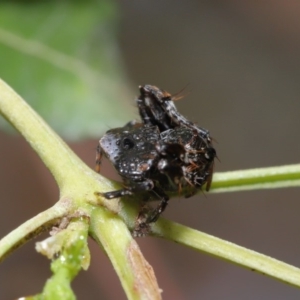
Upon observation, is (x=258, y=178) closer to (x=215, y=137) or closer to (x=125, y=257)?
(x=125, y=257)

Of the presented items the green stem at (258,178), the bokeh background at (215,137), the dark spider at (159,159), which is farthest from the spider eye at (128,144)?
the bokeh background at (215,137)

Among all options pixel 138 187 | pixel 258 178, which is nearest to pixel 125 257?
pixel 138 187

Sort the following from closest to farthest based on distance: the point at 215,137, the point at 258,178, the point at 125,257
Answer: the point at 125,257, the point at 258,178, the point at 215,137

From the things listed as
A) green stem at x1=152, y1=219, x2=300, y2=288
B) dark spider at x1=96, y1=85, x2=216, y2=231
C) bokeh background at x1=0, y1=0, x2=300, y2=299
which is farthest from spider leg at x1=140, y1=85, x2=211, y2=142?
bokeh background at x1=0, y1=0, x2=300, y2=299

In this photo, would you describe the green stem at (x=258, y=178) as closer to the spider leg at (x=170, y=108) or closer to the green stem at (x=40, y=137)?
the spider leg at (x=170, y=108)

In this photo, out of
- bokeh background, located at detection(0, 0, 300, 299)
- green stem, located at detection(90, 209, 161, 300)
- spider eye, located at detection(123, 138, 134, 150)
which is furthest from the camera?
bokeh background, located at detection(0, 0, 300, 299)

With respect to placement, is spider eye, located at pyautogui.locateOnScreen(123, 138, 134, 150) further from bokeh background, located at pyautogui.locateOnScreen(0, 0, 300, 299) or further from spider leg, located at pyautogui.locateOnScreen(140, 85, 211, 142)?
bokeh background, located at pyautogui.locateOnScreen(0, 0, 300, 299)
